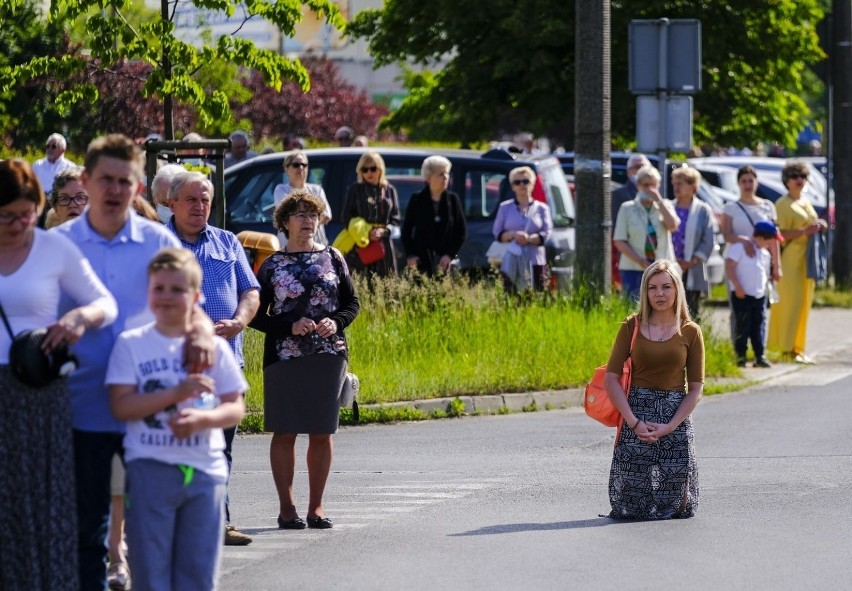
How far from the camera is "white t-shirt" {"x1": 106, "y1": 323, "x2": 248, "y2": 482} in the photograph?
5891 millimetres

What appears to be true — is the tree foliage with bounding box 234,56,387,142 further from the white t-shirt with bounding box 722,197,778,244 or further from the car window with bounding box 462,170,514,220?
the white t-shirt with bounding box 722,197,778,244

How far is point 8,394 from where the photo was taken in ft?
19.7

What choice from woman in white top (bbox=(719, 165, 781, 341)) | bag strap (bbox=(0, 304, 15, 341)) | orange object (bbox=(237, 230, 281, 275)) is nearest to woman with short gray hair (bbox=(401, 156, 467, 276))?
woman in white top (bbox=(719, 165, 781, 341))

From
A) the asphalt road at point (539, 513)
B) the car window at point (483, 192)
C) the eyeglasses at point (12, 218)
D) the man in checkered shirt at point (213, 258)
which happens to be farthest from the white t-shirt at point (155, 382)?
the car window at point (483, 192)

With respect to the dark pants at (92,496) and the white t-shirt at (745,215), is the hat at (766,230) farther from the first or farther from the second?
the dark pants at (92,496)

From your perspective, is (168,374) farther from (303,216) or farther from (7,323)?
(303,216)

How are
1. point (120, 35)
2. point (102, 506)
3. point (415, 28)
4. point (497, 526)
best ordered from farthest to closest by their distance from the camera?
point (415, 28)
point (120, 35)
point (497, 526)
point (102, 506)

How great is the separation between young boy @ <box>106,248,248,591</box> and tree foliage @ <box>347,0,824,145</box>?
2173 cm

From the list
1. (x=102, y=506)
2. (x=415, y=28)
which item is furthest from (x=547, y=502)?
(x=415, y=28)

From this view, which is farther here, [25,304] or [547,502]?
[547,502]

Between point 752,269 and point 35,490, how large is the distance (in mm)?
11693

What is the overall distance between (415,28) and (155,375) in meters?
23.3

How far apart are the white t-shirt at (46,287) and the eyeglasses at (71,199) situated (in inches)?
128

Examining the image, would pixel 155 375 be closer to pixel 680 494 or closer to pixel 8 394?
pixel 8 394
